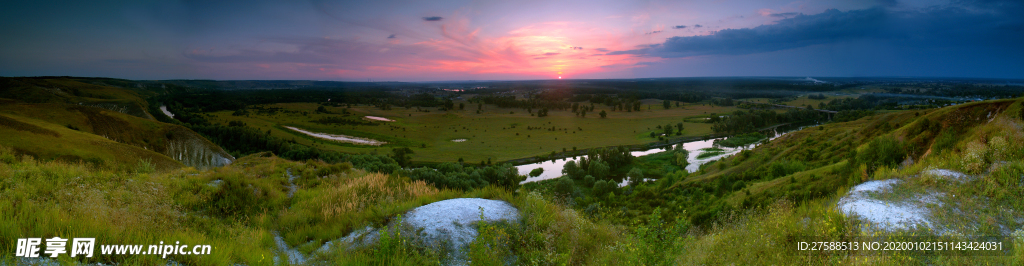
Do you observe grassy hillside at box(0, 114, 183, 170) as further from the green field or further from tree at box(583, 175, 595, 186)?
the green field

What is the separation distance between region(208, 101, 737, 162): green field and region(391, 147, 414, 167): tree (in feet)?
5.98

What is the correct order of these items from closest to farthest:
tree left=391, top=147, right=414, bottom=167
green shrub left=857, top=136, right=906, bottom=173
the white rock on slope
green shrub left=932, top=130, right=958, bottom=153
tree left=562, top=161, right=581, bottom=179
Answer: the white rock on slope → green shrub left=932, top=130, right=958, bottom=153 → green shrub left=857, top=136, right=906, bottom=173 → tree left=562, top=161, right=581, bottom=179 → tree left=391, top=147, right=414, bottom=167

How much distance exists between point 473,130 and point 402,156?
3913cm

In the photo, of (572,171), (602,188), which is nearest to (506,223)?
(602,188)

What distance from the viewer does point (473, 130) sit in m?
106

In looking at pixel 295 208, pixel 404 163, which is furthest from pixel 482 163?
pixel 295 208

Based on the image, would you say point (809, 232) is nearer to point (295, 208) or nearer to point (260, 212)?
point (295, 208)

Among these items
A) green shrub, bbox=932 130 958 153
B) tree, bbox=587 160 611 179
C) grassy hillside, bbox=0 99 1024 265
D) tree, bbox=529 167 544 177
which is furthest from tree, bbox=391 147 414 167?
green shrub, bbox=932 130 958 153

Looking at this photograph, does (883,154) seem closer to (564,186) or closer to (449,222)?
(449,222)

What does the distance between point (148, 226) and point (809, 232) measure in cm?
1047

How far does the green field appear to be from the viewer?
77.0m

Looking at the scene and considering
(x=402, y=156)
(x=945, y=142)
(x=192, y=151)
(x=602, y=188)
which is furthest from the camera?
(x=402, y=156)

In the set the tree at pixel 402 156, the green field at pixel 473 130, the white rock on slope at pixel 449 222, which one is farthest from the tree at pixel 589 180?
the white rock on slope at pixel 449 222

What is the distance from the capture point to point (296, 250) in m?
6.49
